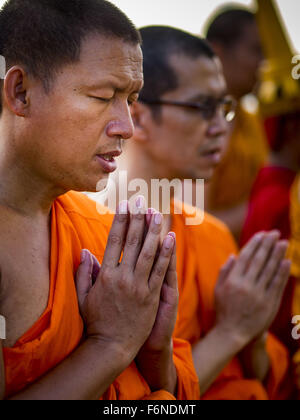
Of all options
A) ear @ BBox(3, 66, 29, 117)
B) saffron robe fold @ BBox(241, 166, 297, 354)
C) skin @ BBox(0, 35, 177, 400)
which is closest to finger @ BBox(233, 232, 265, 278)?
saffron robe fold @ BBox(241, 166, 297, 354)

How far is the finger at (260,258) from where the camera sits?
1.95m

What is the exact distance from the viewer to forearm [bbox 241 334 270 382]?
2.05 metres

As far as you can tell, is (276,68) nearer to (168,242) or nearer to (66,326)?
(168,242)

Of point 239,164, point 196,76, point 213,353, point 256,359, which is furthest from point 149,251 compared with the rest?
point 239,164

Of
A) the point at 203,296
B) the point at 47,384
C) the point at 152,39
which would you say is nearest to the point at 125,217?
the point at 47,384

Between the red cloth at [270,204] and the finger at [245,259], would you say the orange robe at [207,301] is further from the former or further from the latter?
the red cloth at [270,204]

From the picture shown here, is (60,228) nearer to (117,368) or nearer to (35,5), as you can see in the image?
(117,368)

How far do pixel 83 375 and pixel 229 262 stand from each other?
0.90 m

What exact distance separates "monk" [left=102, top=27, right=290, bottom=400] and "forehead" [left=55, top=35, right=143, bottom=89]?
925 millimetres

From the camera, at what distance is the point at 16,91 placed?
1.24 meters

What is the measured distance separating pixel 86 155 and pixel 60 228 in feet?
0.71

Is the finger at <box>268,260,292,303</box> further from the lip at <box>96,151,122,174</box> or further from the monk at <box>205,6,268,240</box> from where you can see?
the monk at <box>205,6,268,240</box>

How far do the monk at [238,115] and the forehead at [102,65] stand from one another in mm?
2491

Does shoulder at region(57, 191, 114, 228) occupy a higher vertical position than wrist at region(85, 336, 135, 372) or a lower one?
higher
